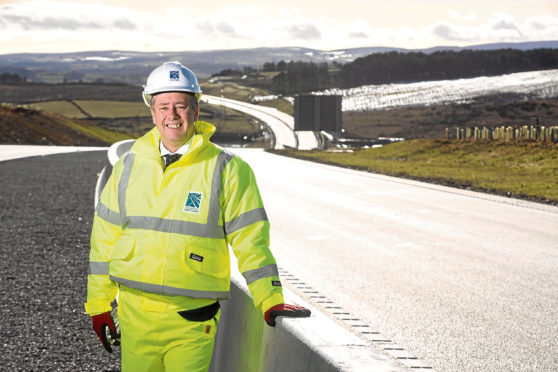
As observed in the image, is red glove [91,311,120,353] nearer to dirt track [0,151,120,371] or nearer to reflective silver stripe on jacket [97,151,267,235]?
reflective silver stripe on jacket [97,151,267,235]

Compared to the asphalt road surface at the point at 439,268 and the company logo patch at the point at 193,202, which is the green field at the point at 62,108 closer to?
the asphalt road surface at the point at 439,268

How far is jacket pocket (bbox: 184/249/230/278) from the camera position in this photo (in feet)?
10.9

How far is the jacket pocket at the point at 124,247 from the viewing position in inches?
133

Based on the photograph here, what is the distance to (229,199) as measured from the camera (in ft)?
11.3

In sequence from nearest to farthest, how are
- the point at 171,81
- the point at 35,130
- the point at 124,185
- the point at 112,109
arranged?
1. the point at 124,185
2. the point at 171,81
3. the point at 35,130
4. the point at 112,109

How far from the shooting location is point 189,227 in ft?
11.0

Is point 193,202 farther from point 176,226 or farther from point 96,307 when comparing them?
Answer: point 96,307

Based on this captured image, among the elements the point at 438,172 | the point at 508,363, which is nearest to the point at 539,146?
the point at 438,172

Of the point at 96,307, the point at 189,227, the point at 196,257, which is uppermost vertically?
the point at 189,227

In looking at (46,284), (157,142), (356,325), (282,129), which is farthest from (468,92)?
(157,142)

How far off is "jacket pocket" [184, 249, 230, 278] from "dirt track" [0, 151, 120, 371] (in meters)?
2.65

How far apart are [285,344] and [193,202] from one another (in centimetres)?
72

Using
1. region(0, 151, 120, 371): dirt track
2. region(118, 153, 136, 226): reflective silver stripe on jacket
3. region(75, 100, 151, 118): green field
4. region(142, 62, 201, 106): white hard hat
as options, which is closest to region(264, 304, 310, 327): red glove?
region(118, 153, 136, 226): reflective silver stripe on jacket

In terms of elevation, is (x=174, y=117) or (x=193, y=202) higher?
(x=174, y=117)
